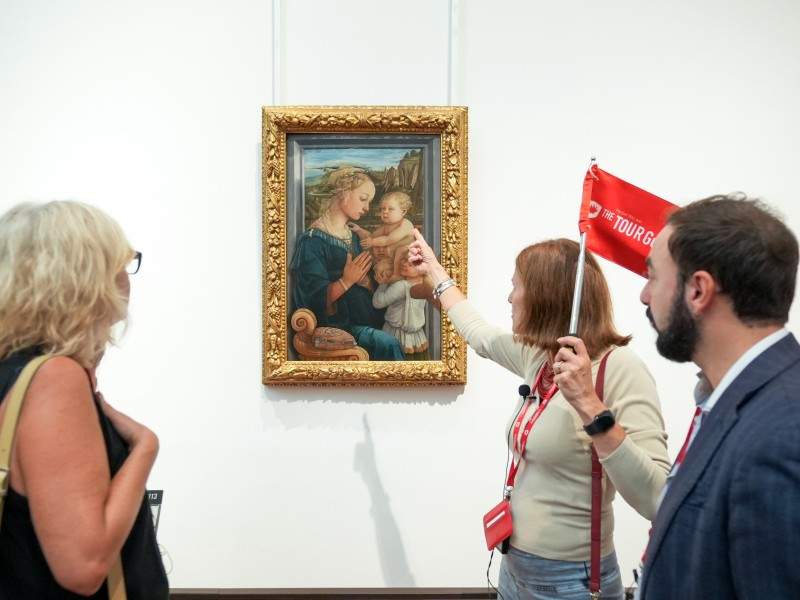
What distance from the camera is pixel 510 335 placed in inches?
101

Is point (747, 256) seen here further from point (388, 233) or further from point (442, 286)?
point (388, 233)

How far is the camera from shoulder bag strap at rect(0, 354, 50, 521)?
47.4 inches

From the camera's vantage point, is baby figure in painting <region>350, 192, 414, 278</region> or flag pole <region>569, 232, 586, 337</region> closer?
flag pole <region>569, 232, 586, 337</region>

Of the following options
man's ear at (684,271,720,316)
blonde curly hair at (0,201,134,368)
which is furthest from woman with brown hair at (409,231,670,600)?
blonde curly hair at (0,201,134,368)

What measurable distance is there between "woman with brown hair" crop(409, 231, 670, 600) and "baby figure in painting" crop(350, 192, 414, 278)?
1168 millimetres

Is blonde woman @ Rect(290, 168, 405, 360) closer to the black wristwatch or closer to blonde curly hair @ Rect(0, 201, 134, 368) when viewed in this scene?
the black wristwatch

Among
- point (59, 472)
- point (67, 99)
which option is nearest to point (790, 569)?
point (59, 472)

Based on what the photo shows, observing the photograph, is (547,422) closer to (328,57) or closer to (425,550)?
(425,550)

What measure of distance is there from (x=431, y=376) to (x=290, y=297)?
84cm

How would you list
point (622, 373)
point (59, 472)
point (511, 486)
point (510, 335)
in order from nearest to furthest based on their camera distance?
point (59, 472) → point (622, 373) → point (511, 486) → point (510, 335)

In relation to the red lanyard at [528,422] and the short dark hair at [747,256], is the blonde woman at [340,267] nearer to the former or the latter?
the red lanyard at [528,422]

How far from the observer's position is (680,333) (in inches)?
52.7

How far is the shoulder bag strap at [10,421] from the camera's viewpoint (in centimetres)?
120

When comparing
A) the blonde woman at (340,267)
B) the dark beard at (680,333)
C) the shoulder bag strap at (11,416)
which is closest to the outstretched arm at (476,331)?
the blonde woman at (340,267)
